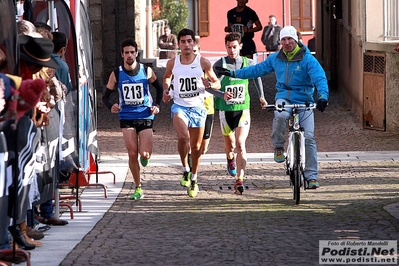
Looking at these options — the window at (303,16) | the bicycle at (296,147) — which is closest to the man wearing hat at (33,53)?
the bicycle at (296,147)

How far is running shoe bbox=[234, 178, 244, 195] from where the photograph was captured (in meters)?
13.1

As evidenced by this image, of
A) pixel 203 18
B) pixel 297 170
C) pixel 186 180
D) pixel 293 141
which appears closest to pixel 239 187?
pixel 186 180

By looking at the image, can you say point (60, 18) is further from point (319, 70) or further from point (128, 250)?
point (128, 250)

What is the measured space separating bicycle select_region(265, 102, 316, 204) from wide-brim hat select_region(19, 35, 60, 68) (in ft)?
10.6

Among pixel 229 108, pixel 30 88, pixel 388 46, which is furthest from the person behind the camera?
pixel 388 46

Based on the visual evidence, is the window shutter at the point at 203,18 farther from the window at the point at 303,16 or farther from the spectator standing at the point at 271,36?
the spectator standing at the point at 271,36

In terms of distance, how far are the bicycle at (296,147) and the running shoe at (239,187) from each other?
2.76 ft

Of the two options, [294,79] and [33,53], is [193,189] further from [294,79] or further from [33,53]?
[33,53]

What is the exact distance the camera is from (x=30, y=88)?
7773mm

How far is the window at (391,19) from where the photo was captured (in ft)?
63.5

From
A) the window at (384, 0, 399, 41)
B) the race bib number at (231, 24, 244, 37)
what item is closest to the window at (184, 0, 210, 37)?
the race bib number at (231, 24, 244, 37)

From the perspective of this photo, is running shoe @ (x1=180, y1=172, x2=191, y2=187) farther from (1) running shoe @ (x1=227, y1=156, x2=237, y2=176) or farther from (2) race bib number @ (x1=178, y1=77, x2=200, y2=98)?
(2) race bib number @ (x1=178, y1=77, x2=200, y2=98)

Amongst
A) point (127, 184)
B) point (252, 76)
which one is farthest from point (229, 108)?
point (127, 184)

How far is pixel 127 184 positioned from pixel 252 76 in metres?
2.45
